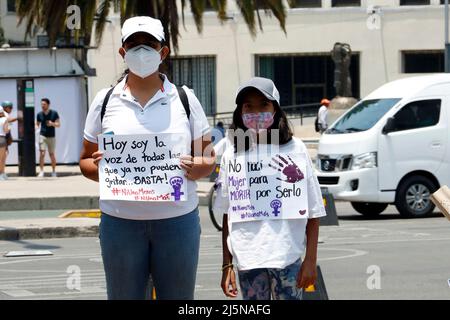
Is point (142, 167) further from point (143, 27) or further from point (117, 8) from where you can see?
point (117, 8)

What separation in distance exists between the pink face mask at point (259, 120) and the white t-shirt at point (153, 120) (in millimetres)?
318

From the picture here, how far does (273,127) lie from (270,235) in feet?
1.93

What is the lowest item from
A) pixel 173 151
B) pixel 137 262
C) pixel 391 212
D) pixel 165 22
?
pixel 391 212

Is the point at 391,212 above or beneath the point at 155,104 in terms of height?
beneath

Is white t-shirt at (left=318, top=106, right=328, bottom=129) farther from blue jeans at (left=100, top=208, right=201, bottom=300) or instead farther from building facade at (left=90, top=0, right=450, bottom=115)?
→ blue jeans at (left=100, top=208, right=201, bottom=300)

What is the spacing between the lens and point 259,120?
6.42 metres

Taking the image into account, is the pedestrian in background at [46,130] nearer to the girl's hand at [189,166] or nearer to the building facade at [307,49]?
the girl's hand at [189,166]

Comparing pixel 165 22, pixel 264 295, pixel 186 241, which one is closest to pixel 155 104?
pixel 186 241

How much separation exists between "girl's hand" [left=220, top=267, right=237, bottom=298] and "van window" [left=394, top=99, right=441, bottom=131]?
1289 cm

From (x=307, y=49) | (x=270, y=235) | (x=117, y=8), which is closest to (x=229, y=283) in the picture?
(x=270, y=235)

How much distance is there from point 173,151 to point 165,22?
1703cm

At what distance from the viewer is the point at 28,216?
1977 cm

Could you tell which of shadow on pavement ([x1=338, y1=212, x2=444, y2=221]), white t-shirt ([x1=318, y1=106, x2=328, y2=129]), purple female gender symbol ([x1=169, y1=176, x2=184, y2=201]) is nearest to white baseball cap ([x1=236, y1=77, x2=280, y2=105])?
purple female gender symbol ([x1=169, y1=176, x2=184, y2=201])

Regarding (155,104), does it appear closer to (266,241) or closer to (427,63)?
(266,241)
